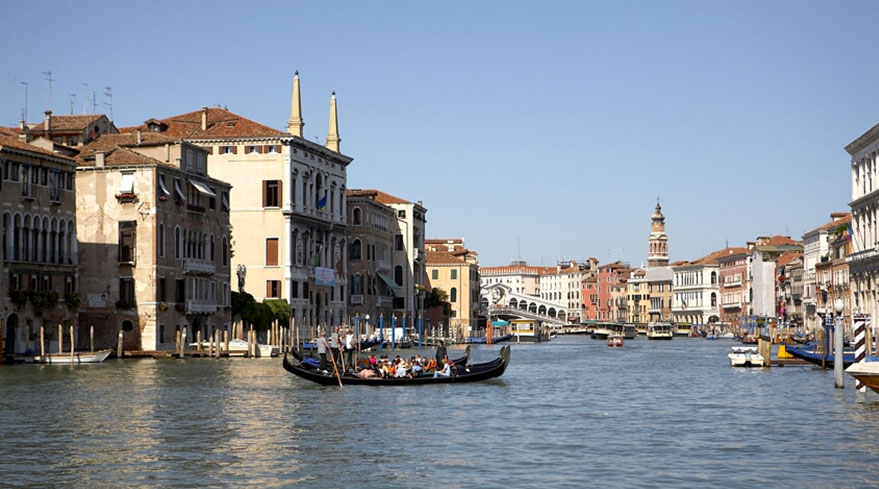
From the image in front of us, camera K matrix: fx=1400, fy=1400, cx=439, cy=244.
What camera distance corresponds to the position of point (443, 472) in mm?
16562

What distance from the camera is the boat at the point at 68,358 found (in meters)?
37.7

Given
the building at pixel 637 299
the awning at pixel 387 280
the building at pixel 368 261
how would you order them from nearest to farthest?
the building at pixel 368 261, the awning at pixel 387 280, the building at pixel 637 299

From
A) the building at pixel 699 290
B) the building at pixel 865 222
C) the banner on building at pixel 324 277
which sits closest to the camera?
the building at pixel 865 222

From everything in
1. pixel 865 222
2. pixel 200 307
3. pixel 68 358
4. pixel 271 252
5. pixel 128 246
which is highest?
pixel 865 222

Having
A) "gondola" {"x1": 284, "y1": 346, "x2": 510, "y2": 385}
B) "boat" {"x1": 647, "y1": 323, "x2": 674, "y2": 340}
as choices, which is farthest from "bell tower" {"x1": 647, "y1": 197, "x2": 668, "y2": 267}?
"gondola" {"x1": 284, "y1": 346, "x2": 510, "y2": 385}

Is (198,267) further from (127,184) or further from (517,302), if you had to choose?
(517,302)

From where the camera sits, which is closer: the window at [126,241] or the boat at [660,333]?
the window at [126,241]

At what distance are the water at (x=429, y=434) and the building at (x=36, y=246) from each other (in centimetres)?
551

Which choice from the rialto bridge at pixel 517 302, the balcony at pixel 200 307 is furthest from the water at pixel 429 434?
the rialto bridge at pixel 517 302

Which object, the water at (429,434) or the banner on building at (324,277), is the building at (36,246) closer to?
the water at (429,434)

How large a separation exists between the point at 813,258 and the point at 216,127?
47.4 m

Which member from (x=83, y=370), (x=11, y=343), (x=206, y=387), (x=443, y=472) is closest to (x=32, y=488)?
(x=443, y=472)

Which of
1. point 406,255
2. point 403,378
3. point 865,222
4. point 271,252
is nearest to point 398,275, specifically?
point 406,255

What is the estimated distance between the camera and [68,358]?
124 ft
